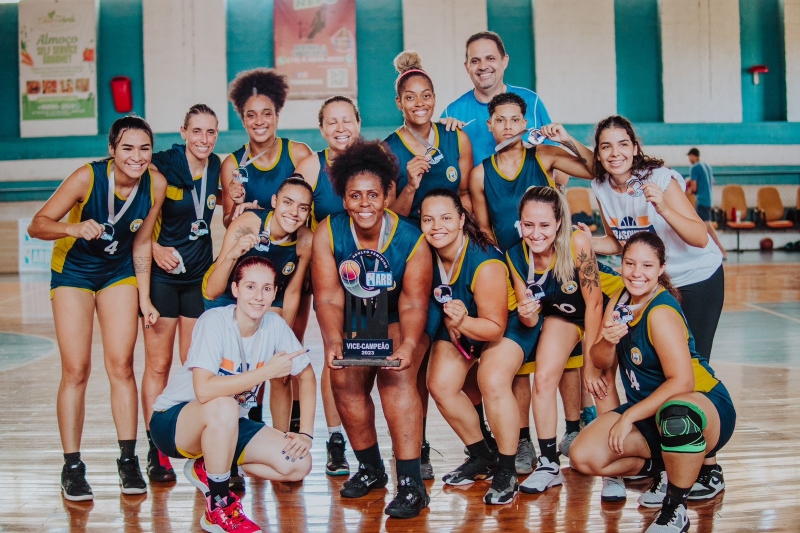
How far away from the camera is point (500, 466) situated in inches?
136

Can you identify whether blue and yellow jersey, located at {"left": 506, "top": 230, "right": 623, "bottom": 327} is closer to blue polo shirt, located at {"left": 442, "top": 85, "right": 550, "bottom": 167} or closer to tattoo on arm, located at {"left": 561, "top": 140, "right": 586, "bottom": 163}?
tattoo on arm, located at {"left": 561, "top": 140, "right": 586, "bottom": 163}

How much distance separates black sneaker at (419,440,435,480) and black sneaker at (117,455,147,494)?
4.10ft

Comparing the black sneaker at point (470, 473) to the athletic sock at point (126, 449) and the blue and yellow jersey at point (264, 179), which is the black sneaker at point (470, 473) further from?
the blue and yellow jersey at point (264, 179)

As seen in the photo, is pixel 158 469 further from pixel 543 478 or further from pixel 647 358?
pixel 647 358

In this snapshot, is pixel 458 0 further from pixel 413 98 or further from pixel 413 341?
pixel 413 341

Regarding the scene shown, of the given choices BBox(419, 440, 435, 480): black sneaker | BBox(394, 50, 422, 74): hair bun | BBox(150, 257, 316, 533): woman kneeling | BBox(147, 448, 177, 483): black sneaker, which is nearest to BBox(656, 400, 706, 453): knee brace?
BBox(419, 440, 435, 480): black sneaker

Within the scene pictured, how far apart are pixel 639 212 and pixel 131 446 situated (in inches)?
98.9

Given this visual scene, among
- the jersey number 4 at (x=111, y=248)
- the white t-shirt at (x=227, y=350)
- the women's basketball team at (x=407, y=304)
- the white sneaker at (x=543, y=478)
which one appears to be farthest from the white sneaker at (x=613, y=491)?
the jersey number 4 at (x=111, y=248)

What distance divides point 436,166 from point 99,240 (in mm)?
1617

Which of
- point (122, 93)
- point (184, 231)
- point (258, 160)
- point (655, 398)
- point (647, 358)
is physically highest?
point (122, 93)

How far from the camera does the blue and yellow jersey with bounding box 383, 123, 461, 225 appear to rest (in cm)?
398

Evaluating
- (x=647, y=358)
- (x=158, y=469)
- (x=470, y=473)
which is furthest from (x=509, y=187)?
(x=158, y=469)

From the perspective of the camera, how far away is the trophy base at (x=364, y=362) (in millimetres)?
3129

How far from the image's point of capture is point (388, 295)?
3.48 metres
